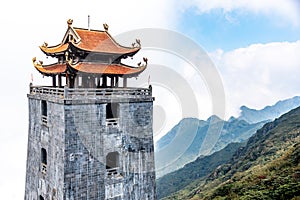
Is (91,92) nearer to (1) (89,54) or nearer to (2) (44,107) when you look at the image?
(1) (89,54)

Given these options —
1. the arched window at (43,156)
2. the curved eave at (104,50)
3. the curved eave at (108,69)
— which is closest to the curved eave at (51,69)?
the curved eave at (108,69)

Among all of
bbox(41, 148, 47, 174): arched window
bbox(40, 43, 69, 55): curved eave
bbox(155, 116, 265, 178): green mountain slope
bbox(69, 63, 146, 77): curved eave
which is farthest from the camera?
bbox(155, 116, 265, 178): green mountain slope

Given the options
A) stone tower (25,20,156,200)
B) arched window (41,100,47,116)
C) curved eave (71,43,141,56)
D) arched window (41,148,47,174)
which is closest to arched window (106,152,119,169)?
stone tower (25,20,156,200)

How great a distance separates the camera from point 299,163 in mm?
24875

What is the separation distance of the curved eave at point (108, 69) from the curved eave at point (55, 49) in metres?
1.94

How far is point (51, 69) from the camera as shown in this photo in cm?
1925

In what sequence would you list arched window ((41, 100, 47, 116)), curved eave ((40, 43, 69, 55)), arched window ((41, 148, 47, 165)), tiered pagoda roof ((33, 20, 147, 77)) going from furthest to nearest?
arched window ((41, 100, 47, 116)), arched window ((41, 148, 47, 165)), curved eave ((40, 43, 69, 55)), tiered pagoda roof ((33, 20, 147, 77))

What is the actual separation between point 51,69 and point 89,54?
10.9 feet

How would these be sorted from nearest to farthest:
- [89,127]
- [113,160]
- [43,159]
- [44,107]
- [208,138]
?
1. [89,127]
2. [113,160]
3. [43,159]
4. [44,107]
5. [208,138]

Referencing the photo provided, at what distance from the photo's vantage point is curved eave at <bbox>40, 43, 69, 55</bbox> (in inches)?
720

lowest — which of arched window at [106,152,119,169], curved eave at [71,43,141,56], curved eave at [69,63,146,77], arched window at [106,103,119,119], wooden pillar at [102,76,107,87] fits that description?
arched window at [106,152,119,169]

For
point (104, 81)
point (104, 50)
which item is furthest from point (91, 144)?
point (104, 50)

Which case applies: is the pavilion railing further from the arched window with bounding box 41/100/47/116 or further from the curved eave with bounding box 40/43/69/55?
the curved eave with bounding box 40/43/69/55

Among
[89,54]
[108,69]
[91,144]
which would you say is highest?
[89,54]
